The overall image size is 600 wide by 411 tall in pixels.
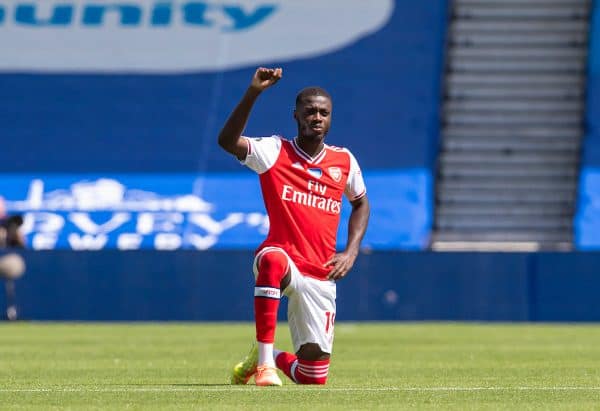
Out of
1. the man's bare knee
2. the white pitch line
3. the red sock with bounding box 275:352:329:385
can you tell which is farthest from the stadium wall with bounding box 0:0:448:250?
the white pitch line

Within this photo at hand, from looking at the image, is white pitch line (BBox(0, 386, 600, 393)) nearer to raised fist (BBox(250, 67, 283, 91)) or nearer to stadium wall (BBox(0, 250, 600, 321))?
raised fist (BBox(250, 67, 283, 91))

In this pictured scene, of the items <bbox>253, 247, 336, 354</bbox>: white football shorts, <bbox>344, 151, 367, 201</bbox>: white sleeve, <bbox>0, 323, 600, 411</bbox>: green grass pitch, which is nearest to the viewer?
<bbox>0, 323, 600, 411</bbox>: green grass pitch

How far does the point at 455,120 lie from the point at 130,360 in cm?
1409

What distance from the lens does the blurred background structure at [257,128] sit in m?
20.7

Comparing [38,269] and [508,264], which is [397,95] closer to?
[508,264]

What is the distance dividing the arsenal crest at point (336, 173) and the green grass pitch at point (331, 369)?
123 cm

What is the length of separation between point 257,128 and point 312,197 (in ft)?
50.4

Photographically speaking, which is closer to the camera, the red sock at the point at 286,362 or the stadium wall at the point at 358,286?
the red sock at the point at 286,362

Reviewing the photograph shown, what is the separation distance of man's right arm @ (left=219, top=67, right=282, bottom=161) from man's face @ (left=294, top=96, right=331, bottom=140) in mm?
371

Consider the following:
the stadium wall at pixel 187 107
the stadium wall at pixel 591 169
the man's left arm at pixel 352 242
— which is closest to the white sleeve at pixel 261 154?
the man's left arm at pixel 352 242

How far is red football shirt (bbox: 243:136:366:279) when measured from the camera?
883 centimetres

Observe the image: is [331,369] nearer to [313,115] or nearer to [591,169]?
[313,115]

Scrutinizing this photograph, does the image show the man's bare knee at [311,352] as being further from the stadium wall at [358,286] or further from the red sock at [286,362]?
the stadium wall at [358,286]

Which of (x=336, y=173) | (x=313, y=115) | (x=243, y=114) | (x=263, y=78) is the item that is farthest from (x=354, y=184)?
(x=263, y=78)
